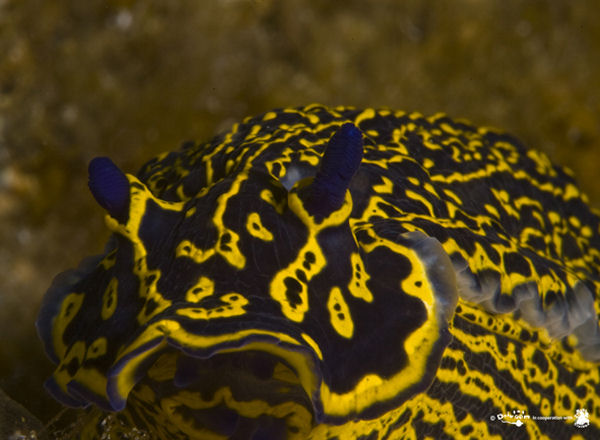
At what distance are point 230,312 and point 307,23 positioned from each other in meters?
1.85

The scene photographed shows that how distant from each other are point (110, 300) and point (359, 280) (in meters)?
0.71

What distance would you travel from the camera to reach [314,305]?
1819 millimetres

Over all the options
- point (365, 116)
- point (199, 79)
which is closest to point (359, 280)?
point (365, 116)

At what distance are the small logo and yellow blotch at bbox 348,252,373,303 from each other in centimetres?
123

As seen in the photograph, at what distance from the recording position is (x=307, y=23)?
3.15m

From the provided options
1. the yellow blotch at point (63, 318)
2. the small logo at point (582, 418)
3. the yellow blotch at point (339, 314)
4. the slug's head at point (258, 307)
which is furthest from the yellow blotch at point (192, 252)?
the small logo at point (582, 418)

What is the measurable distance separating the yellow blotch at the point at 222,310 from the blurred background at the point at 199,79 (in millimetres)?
1643

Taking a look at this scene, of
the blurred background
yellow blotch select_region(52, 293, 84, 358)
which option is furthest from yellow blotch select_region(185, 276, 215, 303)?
the blurred background

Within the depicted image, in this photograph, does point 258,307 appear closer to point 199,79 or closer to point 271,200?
point 271,200

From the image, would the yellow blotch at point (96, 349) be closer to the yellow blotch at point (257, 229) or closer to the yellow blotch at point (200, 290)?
the yellow blotch at point (200, 290)

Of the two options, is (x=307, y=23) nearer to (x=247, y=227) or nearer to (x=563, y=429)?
(x=247, y=227)

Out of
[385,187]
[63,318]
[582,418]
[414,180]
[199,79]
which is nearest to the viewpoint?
[63,318]

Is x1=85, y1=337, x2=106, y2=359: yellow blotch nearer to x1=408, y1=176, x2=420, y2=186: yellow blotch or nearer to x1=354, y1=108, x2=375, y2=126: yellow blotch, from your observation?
x1=408, y1=176, x2=420, y2=186: yellow blotch

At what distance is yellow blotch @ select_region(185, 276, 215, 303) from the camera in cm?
177
